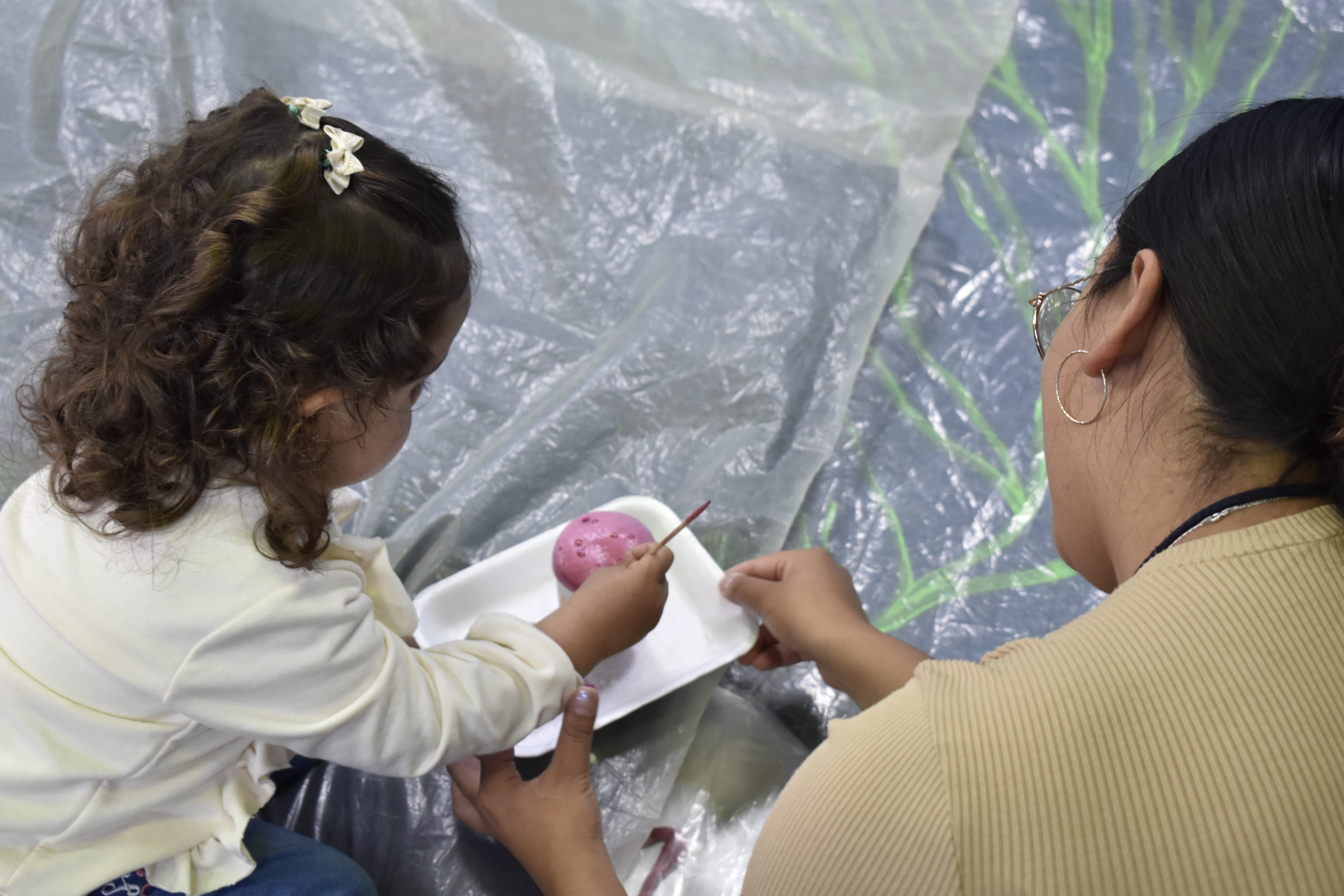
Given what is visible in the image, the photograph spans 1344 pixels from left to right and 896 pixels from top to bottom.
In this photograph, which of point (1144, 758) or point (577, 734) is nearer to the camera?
point (1144, 758)

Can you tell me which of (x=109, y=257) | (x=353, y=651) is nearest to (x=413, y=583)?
(x=353, y=651)

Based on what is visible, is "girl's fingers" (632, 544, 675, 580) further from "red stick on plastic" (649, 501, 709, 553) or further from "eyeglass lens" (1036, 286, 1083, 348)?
"eyeglass lens" (1036, 286, 1083, 348)

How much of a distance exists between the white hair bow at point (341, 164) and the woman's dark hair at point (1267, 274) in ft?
1.81

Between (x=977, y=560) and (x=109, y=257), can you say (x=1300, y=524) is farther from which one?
(x=109, y=257)

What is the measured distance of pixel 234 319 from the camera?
0.67m

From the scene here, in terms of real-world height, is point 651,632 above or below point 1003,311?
below

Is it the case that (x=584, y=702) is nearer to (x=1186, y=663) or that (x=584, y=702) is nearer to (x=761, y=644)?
(x=761, y=644)

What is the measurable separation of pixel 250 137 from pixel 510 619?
0.47 m

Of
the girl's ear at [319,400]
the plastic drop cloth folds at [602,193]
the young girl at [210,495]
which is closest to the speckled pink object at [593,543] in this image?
the plastic drop cloth folds at [602,193]

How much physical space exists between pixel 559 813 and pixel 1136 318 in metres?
0.62

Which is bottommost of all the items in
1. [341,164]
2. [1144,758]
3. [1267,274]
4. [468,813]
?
[468,813]

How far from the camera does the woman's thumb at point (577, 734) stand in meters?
0.88

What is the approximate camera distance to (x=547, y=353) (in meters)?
1.27

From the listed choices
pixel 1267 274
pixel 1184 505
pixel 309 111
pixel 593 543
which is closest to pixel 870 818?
pixel 1184 505
